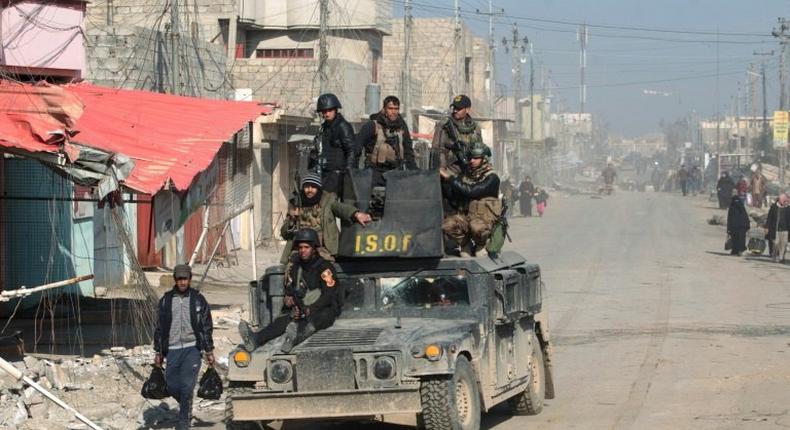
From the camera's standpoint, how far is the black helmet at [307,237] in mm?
11961

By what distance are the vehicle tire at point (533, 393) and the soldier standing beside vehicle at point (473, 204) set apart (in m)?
1.32

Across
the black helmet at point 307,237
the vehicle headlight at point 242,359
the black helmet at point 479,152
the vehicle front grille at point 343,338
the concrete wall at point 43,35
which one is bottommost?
the vehicle headlight at point 242,359

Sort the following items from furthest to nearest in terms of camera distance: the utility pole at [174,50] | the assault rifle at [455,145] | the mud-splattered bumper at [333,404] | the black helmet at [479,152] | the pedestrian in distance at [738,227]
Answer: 1. the pedestrian in distance at [738,227]
2. the utility pole at [174,50]
3. the assault rifle at [455,145]
4. the black helmet at [479,152]
5. the mud-splattered bumper at [333,404]

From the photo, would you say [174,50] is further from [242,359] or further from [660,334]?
[242,359]

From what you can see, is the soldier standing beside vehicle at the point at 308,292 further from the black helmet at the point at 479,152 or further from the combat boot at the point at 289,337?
the black helmet at the point at 479,152

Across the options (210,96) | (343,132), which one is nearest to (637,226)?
(210,96)

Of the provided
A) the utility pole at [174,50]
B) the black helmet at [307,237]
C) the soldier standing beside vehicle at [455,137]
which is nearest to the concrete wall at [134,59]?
the utility pole at [174,50]

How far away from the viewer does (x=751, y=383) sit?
15.4 meters

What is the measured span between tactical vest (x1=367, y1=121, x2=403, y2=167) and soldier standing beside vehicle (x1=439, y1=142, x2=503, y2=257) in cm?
54

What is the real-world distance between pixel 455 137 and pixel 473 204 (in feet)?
3.27

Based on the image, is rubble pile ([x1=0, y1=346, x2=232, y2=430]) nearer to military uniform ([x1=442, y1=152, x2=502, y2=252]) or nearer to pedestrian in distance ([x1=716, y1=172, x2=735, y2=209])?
military uniform ([x1=442, y1=152, x2=502, y2=252])

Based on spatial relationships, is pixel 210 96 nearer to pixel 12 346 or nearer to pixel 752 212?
pixel 12 346

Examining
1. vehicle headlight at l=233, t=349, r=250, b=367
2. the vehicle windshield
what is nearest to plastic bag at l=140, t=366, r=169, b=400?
vehicle headlight at l=233, t=349, r=250, b=367

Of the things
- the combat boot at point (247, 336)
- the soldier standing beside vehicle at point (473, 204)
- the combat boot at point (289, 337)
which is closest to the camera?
the combat boot at point (289, 337)
